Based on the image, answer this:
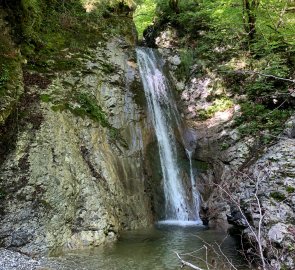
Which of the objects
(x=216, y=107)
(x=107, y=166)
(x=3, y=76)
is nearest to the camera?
(x=3, y=76)

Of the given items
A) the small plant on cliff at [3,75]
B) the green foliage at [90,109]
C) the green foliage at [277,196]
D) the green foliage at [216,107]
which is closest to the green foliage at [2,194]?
the small plant on cliff at [3,75]

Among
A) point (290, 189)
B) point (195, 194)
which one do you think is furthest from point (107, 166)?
point (290, 189)

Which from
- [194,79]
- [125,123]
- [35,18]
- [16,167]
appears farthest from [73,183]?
[194,79]

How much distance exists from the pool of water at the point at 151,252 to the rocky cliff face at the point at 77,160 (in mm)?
433

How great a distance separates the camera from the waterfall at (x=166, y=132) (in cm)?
1029

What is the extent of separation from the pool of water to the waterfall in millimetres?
1280

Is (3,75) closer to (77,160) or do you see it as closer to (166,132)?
(77,160)

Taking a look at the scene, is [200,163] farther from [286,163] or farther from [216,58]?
[216,58]

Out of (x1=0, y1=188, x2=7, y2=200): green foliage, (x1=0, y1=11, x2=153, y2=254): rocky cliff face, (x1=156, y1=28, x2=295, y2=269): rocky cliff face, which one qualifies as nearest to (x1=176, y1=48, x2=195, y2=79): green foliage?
(x1=156, y1=28, x2=295, y2=269): rocky cliff face

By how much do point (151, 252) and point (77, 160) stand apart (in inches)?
110

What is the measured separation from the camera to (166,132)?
11633 mm

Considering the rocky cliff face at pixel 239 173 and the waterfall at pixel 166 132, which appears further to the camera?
the waterfall at pixel 166 132

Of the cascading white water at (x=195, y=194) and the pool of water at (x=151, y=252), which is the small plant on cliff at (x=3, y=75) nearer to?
the pool of water at (x=151, y=252)

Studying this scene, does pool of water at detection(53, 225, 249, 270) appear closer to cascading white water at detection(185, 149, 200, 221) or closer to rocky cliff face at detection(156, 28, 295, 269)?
rocky cliff face at detection(156, 28, 295, 269)
